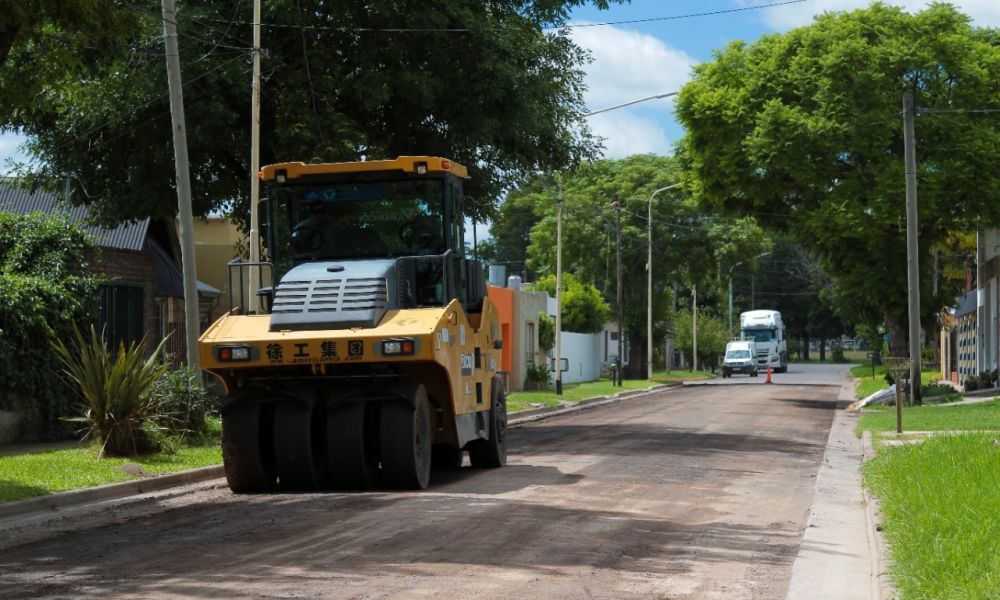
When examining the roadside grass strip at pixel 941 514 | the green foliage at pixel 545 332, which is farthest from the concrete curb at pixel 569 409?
the roadside grass strip at pixel 941 514

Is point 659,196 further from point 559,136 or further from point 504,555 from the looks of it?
point 504,555

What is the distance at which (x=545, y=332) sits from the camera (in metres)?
52.9

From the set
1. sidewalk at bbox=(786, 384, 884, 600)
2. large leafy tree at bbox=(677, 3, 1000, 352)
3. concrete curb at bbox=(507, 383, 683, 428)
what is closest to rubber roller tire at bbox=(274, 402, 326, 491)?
sidewalk at bbox=(786, 384, 884, 600)

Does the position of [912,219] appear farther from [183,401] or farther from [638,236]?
[638,236]

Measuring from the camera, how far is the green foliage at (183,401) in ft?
64.0

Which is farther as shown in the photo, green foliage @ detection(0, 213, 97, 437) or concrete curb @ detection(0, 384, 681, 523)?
green foliage @ detection(0, 213, 97, 437)

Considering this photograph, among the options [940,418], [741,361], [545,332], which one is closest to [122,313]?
[940,418]

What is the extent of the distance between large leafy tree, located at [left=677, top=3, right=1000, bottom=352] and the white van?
32843mm

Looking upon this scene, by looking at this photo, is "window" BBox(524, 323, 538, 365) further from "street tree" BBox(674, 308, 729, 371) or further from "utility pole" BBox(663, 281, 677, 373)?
"street tree" BBox(674, 308, 729, 371)

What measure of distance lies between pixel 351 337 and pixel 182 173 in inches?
319

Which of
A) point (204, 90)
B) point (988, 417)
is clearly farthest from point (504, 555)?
point (988, 417)

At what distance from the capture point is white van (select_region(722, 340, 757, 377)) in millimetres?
72562

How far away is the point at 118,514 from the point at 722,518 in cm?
581

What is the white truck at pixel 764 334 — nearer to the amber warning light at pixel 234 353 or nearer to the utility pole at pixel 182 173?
the utility pole at pixel 182 173
